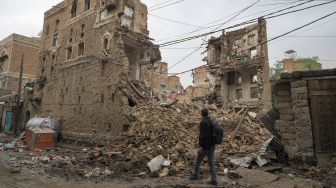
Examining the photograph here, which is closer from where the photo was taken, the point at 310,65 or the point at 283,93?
the point at 283,93

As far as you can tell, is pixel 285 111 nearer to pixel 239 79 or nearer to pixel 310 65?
pixel 239 79

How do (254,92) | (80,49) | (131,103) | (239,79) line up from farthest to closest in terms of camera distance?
(239,79), (254,92), (80,49), (131,103)

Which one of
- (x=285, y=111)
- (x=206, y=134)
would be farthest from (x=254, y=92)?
(x=206, y=134)

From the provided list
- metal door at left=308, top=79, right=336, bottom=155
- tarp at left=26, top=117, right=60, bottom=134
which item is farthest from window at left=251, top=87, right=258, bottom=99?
metal door at left=308, top=79, right=336, bottom=155

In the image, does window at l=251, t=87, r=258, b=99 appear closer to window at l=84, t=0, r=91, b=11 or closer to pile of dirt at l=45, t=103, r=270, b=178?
pile of dirt at l=45, t=103, r=270, b=178

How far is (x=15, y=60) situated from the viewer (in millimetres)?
33000

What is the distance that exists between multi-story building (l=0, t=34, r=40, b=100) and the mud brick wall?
33211 millimetres

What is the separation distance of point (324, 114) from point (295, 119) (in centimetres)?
78

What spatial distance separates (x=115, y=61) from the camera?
627 inches

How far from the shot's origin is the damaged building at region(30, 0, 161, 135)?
15602mm

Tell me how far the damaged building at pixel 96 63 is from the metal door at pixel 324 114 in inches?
372

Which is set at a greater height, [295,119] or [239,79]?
[239,79]

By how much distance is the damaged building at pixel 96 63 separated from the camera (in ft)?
51.2

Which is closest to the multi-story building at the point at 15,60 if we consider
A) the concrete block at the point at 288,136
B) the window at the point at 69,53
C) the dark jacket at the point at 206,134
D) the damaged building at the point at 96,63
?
the damaged building at the point at 96,63
